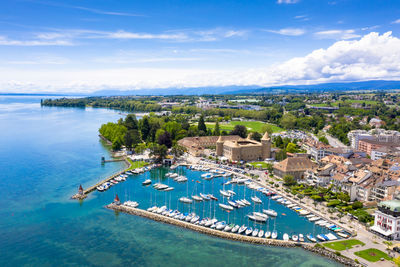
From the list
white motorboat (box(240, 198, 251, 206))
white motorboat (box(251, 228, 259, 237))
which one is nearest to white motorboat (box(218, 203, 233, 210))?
white motorboat (box(240, 198, 251, 206))

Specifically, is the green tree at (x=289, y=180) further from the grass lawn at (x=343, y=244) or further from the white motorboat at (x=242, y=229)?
the grass lawn at (x=343, y=244)

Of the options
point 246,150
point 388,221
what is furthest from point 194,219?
point 246,150

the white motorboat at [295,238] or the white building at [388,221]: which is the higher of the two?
the white building at [388,221]

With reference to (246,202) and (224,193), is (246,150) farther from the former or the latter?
(246,202)

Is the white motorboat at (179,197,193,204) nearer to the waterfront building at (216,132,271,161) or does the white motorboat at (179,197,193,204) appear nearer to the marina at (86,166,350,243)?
the marina at (86,166,350,243)

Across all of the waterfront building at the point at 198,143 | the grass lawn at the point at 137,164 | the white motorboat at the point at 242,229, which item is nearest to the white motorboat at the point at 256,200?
the white motorboat at the point at 242,229

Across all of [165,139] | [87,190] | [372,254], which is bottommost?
[372,254]
